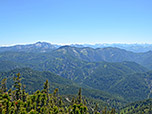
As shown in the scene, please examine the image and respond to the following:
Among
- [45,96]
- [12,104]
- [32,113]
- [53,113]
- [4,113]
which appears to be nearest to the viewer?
[4,113]

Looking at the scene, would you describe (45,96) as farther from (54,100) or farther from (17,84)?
(54,100)

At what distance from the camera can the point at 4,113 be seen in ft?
157

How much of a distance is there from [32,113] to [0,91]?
2169 cm

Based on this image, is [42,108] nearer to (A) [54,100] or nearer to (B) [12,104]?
(B) [12,104]

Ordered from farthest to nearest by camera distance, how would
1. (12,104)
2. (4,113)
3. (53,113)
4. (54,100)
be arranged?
(54,100) → (53,113) → (12,104) → (4,113)

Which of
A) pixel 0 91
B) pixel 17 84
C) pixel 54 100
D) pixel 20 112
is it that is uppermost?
pixel 17 84

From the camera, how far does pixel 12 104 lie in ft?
180

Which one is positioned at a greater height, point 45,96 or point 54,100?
point 45,96

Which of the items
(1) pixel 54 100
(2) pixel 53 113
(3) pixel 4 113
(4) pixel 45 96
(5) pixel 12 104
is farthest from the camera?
(1) pixel 54 100

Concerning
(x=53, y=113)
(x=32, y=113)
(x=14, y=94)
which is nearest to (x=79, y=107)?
(x=53, y=113)

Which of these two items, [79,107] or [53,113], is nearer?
[79,107]

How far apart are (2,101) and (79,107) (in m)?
25.6

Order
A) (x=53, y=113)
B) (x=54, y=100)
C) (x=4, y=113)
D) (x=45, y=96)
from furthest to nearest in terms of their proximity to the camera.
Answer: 1. (x=54, y=100)
2. (x=45, y=96)
3. (x=53, y=113)
4. (x=4, y=113)

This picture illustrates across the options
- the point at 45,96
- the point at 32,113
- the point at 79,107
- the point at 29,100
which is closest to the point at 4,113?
the point at 32,113
